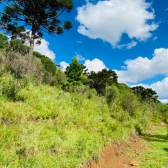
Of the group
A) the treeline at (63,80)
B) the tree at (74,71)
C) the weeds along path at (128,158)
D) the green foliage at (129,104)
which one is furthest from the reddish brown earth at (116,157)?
the tree at (74,71)

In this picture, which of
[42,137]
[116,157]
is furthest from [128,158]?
[42,137]

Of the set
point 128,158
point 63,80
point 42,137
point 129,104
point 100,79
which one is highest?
point 100,79

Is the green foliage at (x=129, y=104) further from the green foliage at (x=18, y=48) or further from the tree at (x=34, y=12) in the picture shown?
the green foliage at (x=18, y=48)

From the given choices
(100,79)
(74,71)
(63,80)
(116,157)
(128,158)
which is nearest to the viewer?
(116,157)

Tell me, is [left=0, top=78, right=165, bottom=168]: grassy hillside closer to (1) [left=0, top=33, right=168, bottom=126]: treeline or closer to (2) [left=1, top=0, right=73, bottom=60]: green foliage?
(1) [left=0, top=33, right=168, bottom=126]: treeline

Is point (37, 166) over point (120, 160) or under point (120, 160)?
over

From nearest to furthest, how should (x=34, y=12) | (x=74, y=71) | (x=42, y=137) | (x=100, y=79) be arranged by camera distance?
(x=42, y=137), (x=34, y=12), (x=74, y=71), (x=100, y=79)

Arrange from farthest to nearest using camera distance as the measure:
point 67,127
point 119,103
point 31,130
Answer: point 119,103 < point 67,127 < point 31,130

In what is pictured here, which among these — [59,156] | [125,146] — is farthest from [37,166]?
[125,146]

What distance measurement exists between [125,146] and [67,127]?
10.8 ft

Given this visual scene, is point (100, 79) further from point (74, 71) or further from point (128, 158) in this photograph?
point (128, 158)

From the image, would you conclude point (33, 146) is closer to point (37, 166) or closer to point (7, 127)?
point (37, 166)

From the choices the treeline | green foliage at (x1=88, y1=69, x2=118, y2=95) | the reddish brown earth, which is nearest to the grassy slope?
the reddish brown earth

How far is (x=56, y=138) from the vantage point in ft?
10.7
